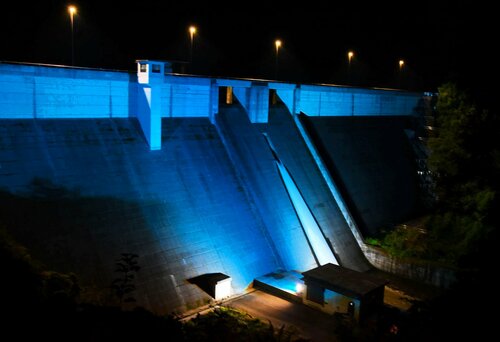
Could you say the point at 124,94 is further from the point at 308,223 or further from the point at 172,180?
the point at 308,223

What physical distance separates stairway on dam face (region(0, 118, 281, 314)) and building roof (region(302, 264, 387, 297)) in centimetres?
226

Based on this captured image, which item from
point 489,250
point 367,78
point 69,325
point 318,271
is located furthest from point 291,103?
point 367,78

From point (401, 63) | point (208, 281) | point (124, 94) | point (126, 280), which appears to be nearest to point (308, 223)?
point (208, 281)

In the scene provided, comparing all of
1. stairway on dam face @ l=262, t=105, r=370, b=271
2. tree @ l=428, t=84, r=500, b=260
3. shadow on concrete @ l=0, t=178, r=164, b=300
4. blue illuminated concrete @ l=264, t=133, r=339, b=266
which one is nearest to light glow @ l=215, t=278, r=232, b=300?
shadow on concrete @ l=0, t=178, r=164, b=300

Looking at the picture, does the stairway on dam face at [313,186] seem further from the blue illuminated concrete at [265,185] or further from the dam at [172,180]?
the blue illuminated concrete at [265,185]

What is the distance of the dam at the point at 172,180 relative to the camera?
601 inches

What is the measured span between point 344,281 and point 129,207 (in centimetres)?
810

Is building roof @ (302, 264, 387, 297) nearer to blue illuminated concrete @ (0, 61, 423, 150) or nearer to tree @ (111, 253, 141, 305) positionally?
tree @ (111, 253, 141, 305)

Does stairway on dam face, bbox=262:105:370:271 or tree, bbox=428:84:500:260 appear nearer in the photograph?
tree, bbox=428:84:500:260

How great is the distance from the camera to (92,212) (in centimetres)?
1587

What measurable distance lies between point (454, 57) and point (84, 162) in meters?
20.8

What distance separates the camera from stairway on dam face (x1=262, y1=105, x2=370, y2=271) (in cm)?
2270

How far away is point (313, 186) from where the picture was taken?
2420cm

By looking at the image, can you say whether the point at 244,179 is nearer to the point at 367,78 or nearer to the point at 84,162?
the point at 84,162
